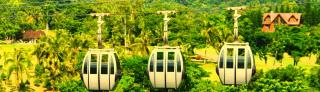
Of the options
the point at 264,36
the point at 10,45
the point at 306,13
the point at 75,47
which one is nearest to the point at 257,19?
the point at 306,13

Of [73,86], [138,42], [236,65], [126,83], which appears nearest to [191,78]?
[126,83]

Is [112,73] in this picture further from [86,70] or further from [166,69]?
[166,69]

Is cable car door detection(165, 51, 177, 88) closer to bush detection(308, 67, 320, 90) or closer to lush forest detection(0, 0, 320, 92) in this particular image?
lush forest detection(0, 0, 320, 92)

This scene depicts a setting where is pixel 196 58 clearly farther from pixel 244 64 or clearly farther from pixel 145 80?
pixel 244 64

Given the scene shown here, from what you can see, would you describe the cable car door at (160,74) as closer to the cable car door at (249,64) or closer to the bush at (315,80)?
the cable car door at (249,64)

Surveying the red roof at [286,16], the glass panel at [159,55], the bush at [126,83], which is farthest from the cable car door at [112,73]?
the red roof at [286,16]

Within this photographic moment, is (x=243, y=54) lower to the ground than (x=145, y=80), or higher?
higher

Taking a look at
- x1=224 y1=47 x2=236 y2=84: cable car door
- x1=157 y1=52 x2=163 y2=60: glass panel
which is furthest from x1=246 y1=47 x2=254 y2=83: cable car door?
x1=157 y1=52 x2=163 y2=60: glass panel
